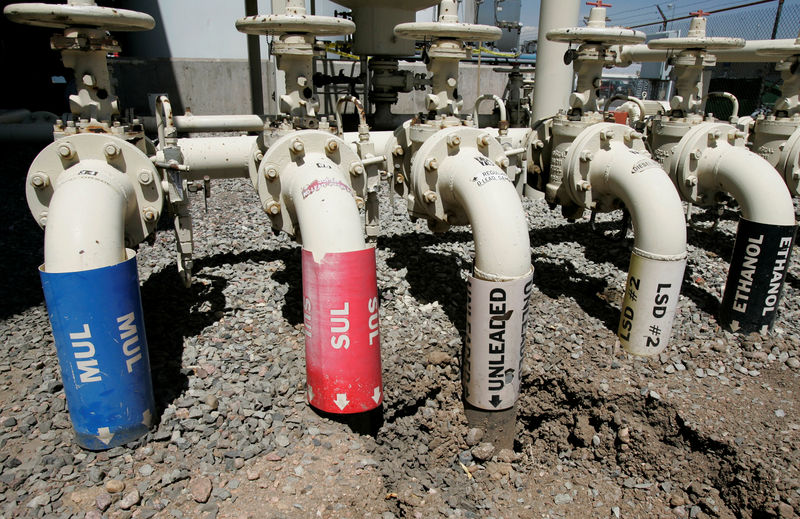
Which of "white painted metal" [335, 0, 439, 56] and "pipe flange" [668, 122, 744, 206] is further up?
"white painted metal" [335, 0, 439, 56]

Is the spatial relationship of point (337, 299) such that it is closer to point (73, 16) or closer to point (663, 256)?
point (73, 16)

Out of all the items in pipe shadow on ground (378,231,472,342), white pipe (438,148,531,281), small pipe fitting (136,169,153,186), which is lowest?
pipe shadow on ground (378,231,472,342)

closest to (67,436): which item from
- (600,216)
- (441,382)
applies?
(441,382)

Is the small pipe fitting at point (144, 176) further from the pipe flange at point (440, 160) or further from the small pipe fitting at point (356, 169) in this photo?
the pipe flange at point (440, 160)

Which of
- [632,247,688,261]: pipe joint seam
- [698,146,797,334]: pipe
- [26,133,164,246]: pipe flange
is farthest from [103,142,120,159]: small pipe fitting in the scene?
[698,146,797,334]: pipe

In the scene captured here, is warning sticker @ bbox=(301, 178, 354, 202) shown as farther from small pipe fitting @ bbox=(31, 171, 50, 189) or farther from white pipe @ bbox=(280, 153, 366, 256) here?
small pipe fitting @ bbox=(31, 171, 50, 189)

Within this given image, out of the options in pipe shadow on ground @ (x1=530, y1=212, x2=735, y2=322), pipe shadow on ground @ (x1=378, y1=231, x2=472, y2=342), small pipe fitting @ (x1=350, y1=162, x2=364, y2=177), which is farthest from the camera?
pipe shadow on ground @ (x1=530, y1=212, x2=735, y2=322)

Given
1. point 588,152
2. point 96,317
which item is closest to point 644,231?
point 588,152

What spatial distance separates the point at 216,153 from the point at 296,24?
48.6 inches

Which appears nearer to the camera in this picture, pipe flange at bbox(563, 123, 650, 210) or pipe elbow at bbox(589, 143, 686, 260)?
pipe elbow at bbox(589, 143, 686, 260)

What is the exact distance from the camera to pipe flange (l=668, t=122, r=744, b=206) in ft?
16.0

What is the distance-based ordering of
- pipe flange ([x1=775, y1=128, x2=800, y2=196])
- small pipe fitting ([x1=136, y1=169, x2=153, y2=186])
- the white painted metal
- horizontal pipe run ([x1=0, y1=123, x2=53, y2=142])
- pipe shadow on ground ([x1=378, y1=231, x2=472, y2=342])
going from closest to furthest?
small pipe fitting ([x1=136, y1=169, x2=153, y2=186])
pipe shadow on ground ([x1=378, y1=231, x2=472, y2=342])
horizontal pipe run ([x1=0, y1=123, x2=53, y2=142])
pipe flange ([x1=775, y1=128, x2=800, y2=196])
the white painted metal

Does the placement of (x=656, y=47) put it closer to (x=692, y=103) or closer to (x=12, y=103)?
(x=692, y=103)

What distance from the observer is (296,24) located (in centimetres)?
346
